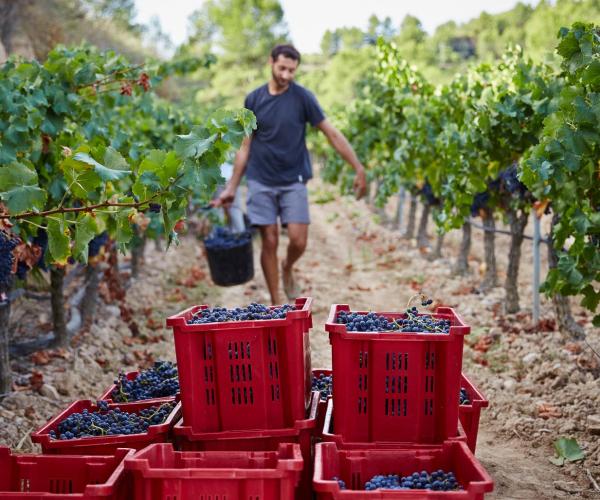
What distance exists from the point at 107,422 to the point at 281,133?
3.76 meters

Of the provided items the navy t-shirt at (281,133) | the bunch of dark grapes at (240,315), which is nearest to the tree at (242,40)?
the navy t-shirt at (281,133)

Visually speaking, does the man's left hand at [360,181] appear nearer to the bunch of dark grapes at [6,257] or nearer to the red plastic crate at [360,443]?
the bunch of dark grapes at [6,257]

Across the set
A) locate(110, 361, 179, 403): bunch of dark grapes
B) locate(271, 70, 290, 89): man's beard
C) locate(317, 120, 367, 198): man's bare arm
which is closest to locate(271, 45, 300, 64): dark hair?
locate(271, 70, 290, 89): man's beard

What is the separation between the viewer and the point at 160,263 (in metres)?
10.5

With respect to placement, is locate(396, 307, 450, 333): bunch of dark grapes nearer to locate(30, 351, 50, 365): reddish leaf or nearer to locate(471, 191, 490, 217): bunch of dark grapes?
locate(30, 351, 50, 365): reddish leaf

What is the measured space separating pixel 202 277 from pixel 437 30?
71.0m

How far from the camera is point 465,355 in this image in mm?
5730

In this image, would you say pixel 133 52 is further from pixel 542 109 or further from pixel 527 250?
pixel 542 109

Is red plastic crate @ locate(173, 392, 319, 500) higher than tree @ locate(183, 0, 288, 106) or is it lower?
lower

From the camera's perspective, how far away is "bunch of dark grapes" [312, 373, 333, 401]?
3.37m

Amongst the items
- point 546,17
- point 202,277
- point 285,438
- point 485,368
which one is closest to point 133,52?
point 546,17

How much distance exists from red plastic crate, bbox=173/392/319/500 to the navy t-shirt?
3796 millimetres

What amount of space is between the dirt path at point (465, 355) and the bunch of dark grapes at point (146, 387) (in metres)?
0.60

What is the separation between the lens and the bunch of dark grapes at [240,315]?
2844 millimetres
